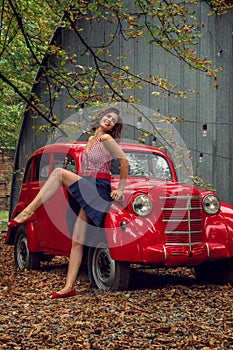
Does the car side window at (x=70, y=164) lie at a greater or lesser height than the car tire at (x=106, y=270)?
greater

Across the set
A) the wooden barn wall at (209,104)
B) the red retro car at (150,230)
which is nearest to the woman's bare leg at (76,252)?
the red retro car at (150,230)

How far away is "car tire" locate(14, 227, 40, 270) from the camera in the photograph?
31.2 feet

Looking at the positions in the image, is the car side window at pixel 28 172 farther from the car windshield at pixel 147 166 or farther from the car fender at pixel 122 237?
the car fender at pixel 122 237

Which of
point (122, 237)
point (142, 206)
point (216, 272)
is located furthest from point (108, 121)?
point (216, 272)

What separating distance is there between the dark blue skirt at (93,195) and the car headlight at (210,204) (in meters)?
1.36

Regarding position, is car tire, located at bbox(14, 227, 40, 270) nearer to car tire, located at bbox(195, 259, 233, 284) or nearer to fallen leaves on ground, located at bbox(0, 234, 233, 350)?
fallen leaves on ground, located at bbox(0, 234, 233, 350)

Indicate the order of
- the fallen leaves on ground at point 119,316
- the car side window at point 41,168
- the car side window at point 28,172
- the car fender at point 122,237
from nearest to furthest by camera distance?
the fallen leaves on ground at point 119,316
the car fender at point 122,237
the car side window at point 41,168
the car side window at point 28,172

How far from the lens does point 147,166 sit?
28.7 ft

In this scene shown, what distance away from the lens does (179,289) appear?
749 cm

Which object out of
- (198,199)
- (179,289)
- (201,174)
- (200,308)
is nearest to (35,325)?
(200,308)

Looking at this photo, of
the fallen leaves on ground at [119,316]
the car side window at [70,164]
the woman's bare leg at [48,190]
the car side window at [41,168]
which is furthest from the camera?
the car side window at [41,168]

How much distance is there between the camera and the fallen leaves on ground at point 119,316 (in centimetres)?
510

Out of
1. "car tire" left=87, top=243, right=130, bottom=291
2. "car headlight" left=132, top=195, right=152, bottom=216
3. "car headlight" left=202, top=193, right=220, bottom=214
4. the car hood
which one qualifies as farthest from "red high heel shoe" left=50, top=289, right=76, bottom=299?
"car headlight" left=202, top=193, right=220, bottom=214

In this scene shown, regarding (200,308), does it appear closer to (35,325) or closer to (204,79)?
(35,325)
